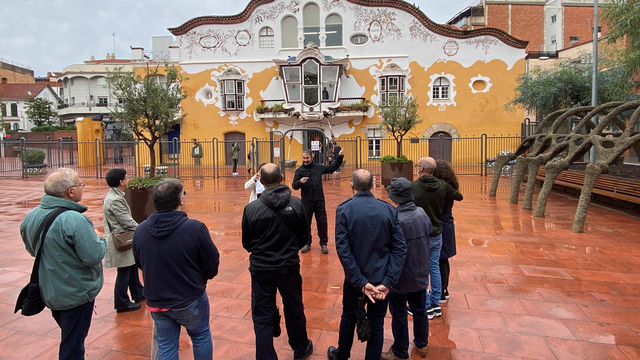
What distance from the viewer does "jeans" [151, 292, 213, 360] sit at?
2.72 metres

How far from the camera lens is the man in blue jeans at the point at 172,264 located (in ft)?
8.71

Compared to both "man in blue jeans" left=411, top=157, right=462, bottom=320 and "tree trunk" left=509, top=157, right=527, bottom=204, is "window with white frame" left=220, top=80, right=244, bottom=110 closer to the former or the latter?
"tree trunk" left=509, top=157, right=527, bottom=204

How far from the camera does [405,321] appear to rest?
3.24 m

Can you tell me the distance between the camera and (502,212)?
30.6 ft

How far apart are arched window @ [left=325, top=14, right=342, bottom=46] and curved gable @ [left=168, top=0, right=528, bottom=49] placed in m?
1.35

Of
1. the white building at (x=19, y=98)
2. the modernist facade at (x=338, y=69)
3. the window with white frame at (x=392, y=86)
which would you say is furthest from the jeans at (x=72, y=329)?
the white building at (x=19, y=98)

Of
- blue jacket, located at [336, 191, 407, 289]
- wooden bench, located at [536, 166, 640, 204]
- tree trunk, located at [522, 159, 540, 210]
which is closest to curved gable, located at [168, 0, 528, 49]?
wooden bench, located at [536, 166, 640, 204]

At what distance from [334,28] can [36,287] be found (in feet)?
78.7

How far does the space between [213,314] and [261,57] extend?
22.6 meters

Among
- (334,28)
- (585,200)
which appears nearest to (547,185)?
(585,200)

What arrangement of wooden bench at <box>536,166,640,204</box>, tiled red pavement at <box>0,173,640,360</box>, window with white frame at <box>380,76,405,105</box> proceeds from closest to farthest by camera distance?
tiled red pavement at <box>0,173,640,360</box> < wooden bench at <box>536,166,640,204</box> < window with white frame at <box>380,76,405,105</box>

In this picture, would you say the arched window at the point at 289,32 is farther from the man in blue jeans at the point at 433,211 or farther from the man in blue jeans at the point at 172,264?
the man in blue jeans at the point at 172,264

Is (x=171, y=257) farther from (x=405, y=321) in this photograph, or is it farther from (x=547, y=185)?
(x=547, y=185)

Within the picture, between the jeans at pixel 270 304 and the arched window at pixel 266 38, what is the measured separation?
23.5 metres
